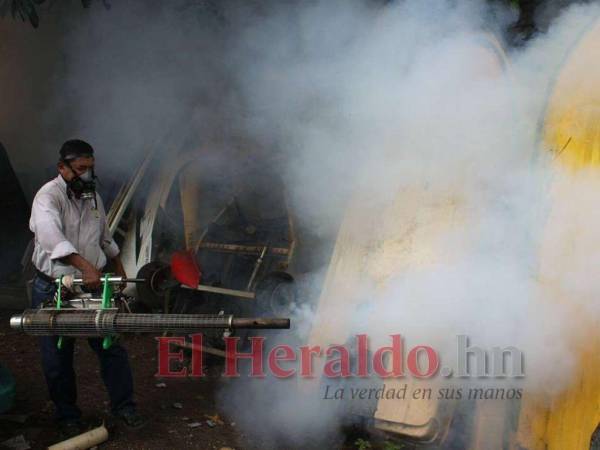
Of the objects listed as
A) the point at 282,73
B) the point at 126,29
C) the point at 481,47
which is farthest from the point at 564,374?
the point at 126,29

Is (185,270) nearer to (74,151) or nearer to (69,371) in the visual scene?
(69,371)

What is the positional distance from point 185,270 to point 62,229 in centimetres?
128

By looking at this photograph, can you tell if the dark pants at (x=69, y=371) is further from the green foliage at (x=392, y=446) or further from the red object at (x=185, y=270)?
the green foliage at (x=392, y=446)

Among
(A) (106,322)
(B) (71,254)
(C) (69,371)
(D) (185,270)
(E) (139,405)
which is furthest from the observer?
(D) (185,270)

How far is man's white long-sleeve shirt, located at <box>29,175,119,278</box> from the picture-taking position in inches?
111

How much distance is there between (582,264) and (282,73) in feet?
9.69

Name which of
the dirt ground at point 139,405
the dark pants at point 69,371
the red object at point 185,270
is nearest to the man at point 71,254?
the dark pants at point 69,371

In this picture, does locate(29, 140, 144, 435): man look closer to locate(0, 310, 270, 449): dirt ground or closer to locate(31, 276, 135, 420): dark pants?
locate(31, 276, 135, 420): dark pants

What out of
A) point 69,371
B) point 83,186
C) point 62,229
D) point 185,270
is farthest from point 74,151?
point 185,270

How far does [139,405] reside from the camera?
11.7 ft

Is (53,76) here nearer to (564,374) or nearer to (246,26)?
(246,26)

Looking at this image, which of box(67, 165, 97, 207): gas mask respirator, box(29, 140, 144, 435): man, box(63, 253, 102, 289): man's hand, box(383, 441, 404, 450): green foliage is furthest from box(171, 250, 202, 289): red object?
box(383, 441, 404, 450): green foliage

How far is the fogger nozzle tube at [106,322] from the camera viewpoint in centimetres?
259

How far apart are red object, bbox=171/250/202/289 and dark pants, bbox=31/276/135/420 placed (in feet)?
3.25
